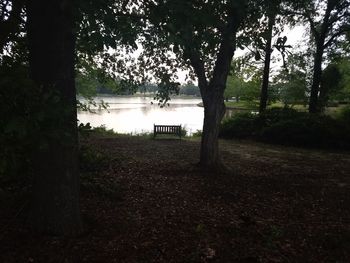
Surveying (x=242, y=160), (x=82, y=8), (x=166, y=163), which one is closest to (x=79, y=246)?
(x=82, y=8)

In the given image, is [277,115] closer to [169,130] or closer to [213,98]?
[169,130]

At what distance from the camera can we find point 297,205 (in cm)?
710

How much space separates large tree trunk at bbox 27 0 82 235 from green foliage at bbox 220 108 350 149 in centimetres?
1368

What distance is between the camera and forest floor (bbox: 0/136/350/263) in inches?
185

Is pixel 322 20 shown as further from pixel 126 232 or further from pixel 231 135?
pixel 126 232

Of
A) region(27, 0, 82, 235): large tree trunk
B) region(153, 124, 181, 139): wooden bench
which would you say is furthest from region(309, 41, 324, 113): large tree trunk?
region(27, 0, 82, 235): large tree trunk

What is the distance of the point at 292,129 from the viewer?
16.7 meters

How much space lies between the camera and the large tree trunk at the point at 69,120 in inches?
179

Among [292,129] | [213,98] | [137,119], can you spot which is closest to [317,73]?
[292,129]

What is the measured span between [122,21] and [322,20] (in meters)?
18.9

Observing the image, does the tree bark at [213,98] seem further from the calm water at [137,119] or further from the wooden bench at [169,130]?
the calm water at [137,119]

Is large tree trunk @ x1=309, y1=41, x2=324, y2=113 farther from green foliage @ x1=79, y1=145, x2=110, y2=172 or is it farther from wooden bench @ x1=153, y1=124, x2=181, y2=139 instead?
green foliage @ x1=79, y1=145, x2=110, y2=172

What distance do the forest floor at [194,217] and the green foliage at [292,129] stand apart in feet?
17.7

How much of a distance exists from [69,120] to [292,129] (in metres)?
14.5
